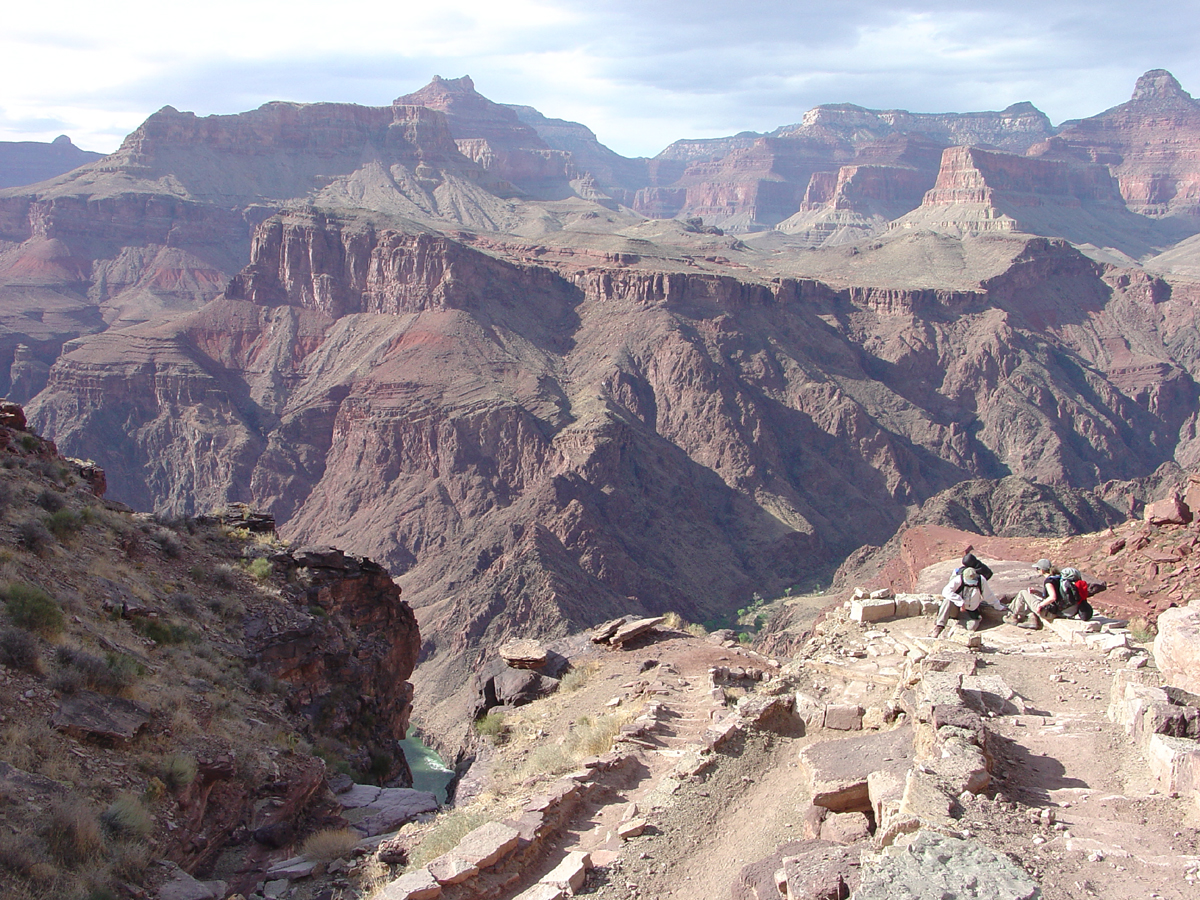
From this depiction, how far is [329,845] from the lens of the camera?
42.6 ft

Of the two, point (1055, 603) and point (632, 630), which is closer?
point (1055, 603)

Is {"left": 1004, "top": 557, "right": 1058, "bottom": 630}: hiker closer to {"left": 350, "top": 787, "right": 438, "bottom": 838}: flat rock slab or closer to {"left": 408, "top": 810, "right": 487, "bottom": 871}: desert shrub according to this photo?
{"left": 350, "top": 787, "right": 438, "bottom": 838}: flat rock slab

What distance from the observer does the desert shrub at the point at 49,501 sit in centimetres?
1956

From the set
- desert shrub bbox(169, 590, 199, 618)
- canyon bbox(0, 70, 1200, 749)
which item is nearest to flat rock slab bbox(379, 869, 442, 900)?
desert shrub bbox(169, 590, 199, 618)

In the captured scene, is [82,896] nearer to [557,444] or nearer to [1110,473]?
[557,444]

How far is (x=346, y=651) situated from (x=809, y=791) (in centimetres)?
1391

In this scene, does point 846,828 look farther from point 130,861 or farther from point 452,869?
point 130,861

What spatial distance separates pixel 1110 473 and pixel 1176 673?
349ft

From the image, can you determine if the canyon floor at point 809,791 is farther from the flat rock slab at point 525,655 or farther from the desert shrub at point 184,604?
the desert shrub at point 184,604

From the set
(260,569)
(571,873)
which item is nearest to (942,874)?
(571,873)

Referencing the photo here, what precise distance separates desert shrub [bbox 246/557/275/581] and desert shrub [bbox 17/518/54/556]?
18.0ft

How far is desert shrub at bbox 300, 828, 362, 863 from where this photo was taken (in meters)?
12.8

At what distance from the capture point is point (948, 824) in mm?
9469

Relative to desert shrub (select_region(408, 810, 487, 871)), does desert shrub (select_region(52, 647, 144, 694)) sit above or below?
above
